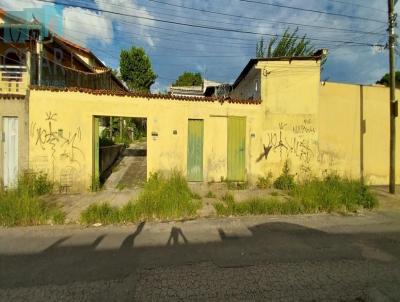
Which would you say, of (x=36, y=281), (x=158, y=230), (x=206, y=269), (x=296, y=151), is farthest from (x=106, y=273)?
(x=296, y=151)

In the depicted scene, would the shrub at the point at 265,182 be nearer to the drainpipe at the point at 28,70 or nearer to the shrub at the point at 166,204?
the shrub at the point at 166,204

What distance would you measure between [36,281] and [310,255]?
4005 mm

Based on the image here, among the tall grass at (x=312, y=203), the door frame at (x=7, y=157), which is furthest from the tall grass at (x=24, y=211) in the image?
the tall grass at (x=312, y=203)

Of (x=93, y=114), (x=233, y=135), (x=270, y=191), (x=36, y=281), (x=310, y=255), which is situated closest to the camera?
(x=36, y=281)

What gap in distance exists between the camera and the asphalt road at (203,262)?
3.39m

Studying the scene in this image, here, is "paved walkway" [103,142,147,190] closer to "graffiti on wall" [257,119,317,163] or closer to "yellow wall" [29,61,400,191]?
"yellow wall" [29,61,400,191]

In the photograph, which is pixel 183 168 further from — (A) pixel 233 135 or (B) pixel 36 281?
(B) pixel 36 281

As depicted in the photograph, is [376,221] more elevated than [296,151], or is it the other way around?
[296,151]

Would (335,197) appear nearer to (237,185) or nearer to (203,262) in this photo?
(237,185)

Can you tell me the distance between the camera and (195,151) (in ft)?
33.6

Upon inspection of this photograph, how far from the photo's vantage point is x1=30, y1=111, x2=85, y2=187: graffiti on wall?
28.8 ft

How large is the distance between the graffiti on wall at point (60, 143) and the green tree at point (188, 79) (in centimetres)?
4158

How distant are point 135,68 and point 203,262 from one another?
30778 millimetres

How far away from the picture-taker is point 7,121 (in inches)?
335
